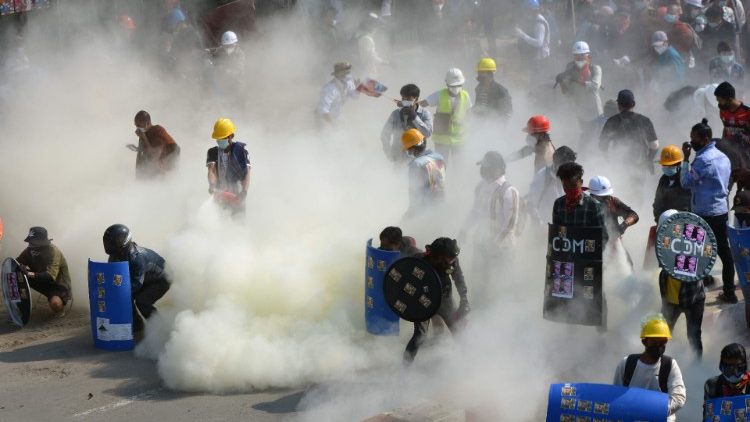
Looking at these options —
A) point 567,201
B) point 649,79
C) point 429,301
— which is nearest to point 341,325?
point 429,301

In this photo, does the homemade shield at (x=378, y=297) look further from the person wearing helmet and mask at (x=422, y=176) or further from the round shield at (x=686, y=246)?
the round shield at (x=686, y=246)

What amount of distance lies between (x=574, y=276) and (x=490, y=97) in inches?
225

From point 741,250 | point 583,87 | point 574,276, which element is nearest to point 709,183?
point 741,250

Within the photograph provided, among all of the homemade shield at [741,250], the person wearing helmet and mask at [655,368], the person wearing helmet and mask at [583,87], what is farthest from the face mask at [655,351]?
the person wearing helmet and mask at [583,87]

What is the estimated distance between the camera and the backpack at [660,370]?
6844 millimetres

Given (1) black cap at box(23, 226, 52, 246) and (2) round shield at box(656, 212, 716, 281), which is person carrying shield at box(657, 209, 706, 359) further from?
(1) black cap at box(23, 226, 52, 246)

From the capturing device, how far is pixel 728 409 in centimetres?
666

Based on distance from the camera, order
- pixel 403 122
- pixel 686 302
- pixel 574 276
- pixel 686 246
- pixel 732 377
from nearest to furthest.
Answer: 1. pixel 732 377
2. pixel 686 246
3. pixel 686 302
4. pixel 574 276
5. pixel 403 122

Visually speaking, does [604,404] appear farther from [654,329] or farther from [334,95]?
[334,95]

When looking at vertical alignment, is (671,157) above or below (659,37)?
below

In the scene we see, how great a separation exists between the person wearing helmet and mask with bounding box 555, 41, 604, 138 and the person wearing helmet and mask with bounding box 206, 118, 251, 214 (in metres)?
4.60

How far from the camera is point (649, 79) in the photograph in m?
16.7

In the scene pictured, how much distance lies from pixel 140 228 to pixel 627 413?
7169 mm

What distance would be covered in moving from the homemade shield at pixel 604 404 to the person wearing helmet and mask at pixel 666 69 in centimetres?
1043
